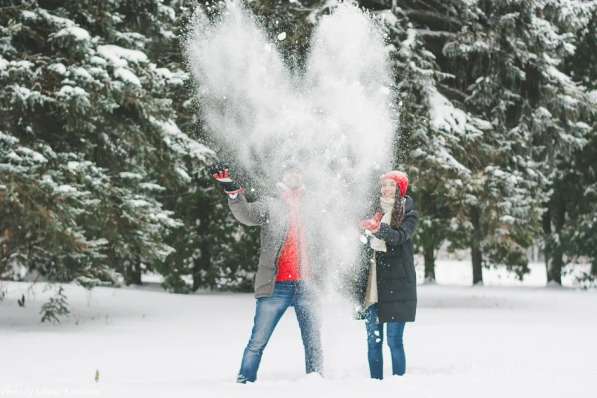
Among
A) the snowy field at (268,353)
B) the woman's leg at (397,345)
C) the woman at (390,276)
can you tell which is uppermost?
the woman at (390,276)

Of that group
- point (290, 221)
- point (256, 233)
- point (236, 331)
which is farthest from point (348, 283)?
point (256, 233)

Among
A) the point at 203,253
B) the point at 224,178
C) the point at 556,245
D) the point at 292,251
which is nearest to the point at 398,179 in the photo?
the point at 292,251

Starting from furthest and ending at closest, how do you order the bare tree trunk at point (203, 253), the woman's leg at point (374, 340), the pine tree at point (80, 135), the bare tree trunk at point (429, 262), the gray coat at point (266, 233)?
the bare tree trunk at point (429, 262) < the bare tree trunk at point (203, 253) < the pine tree at point (80, 135) < the woman's leg at point (374, 340) < the gray coat at point (266, 233)

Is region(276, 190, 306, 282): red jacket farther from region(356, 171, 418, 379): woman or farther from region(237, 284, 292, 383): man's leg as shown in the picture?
region(356, 171, 418, 379): woman

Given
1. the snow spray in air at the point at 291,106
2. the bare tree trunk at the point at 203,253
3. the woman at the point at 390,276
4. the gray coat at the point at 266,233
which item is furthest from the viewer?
the bare tree trunk at the point at 203,253

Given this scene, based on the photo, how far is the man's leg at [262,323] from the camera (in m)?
6.20

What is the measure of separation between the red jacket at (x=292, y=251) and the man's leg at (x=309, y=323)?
14cm

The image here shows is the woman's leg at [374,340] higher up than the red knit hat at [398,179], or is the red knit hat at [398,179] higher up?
the red knit hat at [398,179]

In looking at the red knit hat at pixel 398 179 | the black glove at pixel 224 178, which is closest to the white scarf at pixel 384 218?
the red knit hat at pixel 398 179

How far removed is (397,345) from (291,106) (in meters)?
5.17

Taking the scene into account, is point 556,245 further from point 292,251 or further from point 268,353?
point 292,251

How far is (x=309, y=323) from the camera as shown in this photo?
21.1ft

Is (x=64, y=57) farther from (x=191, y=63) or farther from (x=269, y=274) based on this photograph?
(x=269, y=274)

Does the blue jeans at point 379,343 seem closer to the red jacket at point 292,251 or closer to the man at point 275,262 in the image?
the man at point 275,262
